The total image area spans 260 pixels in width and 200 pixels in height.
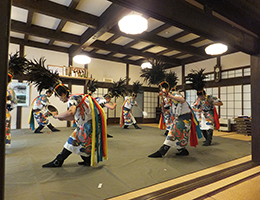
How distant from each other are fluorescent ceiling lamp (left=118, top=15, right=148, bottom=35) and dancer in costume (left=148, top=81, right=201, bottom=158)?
1.53m

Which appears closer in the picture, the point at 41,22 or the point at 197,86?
the point at 197,86

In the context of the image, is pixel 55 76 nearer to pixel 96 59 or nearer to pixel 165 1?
pixel 165 1

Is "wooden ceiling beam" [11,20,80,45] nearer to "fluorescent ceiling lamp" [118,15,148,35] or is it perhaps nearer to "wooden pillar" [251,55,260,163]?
"fluorescent ceiling lamp" [118,15,148,35]

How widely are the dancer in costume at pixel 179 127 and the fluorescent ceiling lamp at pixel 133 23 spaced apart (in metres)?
1.53

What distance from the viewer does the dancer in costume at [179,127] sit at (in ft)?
8.64

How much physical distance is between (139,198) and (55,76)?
5.61ft

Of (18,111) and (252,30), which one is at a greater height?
(252,30)

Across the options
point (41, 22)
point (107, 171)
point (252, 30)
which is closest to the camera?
point (107, 171)

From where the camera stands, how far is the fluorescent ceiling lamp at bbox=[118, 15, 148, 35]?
3325 millimetres

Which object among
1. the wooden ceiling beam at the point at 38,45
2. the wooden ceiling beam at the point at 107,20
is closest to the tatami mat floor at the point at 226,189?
the wooden ceiling beam at the point at 107,20

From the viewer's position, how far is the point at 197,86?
3525mm

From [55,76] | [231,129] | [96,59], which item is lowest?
[231,129]

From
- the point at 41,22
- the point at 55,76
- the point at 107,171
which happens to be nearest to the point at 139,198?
the point at 107,171

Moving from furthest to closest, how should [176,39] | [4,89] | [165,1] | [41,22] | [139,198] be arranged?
[176,39]
[41,22]
[165,1]
[139,198]
[4,89]
